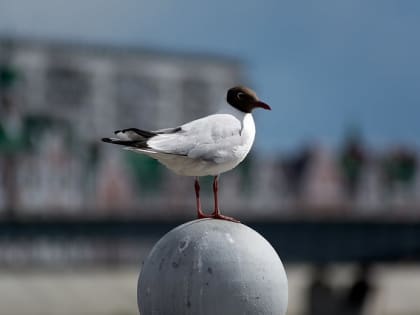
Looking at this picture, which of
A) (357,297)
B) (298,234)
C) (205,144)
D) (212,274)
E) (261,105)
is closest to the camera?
(212,274)

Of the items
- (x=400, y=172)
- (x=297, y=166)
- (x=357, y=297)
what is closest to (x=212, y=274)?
(x=357, y=297)

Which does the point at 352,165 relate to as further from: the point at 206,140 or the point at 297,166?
the point at 206,140

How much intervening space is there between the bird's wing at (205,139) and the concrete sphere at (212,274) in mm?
639

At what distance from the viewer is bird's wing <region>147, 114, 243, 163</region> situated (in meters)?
9.81

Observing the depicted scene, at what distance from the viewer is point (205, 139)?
10.1 metres

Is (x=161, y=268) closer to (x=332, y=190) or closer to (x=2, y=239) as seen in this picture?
(x=2, y=239)

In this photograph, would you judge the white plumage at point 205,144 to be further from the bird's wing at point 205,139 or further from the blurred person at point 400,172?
the blurred person at point 400,172

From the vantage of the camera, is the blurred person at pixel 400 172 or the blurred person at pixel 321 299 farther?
the blurred person at pixel 400 172

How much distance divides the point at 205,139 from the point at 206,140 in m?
0.01

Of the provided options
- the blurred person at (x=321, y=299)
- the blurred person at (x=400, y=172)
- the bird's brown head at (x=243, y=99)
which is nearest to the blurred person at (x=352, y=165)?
the blurred person at (x=400, y=172)

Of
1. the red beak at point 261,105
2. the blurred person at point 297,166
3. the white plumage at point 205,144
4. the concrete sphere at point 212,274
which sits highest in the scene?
the red beak at point 261,105

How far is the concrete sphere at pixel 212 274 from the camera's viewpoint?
31.5 ft

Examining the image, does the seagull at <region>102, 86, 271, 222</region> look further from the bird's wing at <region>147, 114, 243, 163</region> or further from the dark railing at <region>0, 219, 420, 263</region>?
the dark railing at <region>0, 219, 420, 263</region>

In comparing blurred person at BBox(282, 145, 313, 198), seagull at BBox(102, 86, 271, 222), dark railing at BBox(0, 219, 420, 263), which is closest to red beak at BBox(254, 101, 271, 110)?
seagull at BBox(102, 86, 271, 222)
